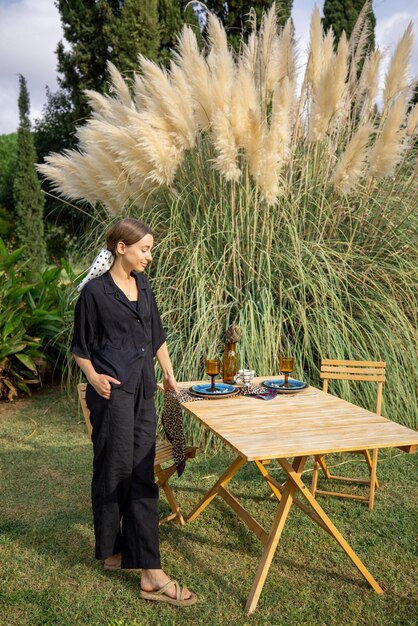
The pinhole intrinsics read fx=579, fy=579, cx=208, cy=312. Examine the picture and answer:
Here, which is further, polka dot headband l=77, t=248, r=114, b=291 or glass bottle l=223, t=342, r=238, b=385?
glass bottle l=223, t=342, r=238, b=385

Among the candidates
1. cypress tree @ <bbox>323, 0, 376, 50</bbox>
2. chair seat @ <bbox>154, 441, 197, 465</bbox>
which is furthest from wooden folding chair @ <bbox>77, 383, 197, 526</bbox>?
cypress tree @ <bbox>323, 0, 376, 50</bbox>

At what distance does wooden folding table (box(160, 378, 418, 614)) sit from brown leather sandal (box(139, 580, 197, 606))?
0.23 m

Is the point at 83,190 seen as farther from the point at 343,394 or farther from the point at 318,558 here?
the point at 318,558

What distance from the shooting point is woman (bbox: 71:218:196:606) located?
91.9 inches

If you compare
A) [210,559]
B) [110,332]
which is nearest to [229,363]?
[110,332]

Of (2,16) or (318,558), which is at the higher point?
(2,16)

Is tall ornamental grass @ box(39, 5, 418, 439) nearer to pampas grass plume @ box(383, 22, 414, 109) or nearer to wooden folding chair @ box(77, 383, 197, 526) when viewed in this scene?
pampas grass plume @ box(383, 22, 414, 109)

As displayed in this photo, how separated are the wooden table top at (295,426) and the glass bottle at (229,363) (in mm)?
239

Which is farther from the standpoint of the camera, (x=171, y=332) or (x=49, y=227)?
(x=49, y=227)

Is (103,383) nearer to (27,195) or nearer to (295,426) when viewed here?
(295,426)

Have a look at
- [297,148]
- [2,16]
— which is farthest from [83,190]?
[2,16]

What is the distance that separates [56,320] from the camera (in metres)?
5.33

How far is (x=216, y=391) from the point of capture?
9.19ft

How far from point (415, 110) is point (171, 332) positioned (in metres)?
2.64
